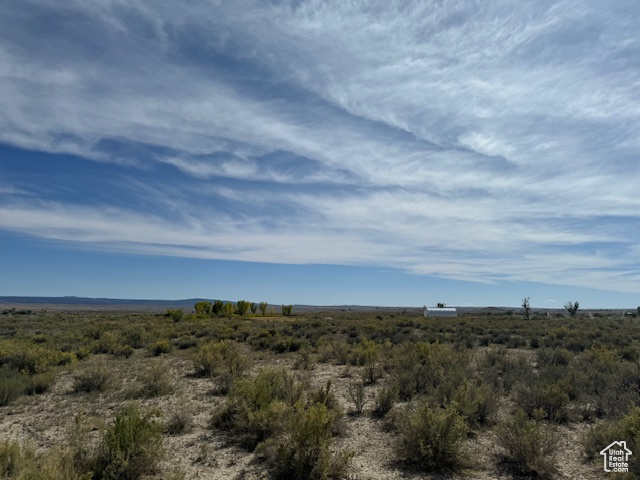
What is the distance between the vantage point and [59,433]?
8.69 meters

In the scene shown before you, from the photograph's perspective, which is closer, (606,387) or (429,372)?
(606,387)

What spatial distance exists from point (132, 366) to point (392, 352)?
9.56 meters

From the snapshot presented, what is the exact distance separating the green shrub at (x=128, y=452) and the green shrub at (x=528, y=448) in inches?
227

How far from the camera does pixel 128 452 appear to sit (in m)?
6.57

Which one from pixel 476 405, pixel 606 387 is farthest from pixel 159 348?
pixel 606 387

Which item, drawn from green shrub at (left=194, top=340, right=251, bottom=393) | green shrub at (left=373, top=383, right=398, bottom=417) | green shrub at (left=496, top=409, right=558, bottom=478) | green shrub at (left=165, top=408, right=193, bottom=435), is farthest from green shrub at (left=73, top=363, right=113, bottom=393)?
green shrub at (left=496, top=409, right=558, bottom=478)

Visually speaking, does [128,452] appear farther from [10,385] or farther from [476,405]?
[10,385]

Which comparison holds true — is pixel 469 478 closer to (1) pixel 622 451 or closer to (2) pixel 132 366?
(1) pixel 622 451

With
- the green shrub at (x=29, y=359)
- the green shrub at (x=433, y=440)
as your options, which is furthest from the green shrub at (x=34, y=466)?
the green shrub at (x=29, y=359)

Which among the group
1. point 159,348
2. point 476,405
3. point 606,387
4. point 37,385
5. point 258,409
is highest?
point 606,387

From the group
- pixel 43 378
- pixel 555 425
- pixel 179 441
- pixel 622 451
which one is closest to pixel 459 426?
pixel 622 451

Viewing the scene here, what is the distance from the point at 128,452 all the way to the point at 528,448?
20.3 feet

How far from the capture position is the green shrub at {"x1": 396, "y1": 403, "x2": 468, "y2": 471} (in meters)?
7.18

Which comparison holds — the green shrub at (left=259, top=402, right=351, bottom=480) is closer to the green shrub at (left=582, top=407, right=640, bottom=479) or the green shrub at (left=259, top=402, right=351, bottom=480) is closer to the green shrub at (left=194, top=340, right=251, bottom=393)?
the green shrub at (left=582, top=407, right=640, bottom=479)
